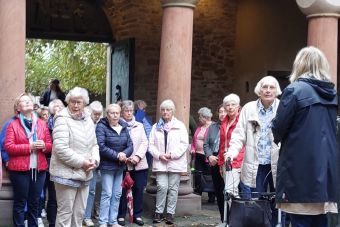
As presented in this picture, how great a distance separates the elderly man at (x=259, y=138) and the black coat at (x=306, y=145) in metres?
1.63

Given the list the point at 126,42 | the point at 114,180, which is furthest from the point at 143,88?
the point at 114,180

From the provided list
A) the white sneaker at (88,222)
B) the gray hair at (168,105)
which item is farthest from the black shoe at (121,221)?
the gray hair at (168,105)

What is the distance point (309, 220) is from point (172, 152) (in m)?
3.81

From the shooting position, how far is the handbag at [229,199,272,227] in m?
4.91

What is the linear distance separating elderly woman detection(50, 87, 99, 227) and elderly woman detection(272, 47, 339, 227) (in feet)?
8.26

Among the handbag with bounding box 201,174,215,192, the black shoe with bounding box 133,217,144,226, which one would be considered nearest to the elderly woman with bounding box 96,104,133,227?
the black shoe with bounding box 133,217,144,226

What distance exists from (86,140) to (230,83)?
31.1 feet

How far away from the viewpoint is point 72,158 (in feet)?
19.9

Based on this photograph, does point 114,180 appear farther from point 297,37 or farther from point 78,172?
point 297,37

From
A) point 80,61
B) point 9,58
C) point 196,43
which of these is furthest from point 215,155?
point 80,61

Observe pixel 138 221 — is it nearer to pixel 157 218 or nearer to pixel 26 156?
pixel 157 218

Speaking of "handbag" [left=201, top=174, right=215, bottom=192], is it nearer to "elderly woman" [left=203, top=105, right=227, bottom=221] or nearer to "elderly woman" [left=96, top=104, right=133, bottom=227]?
"elderly woman" [left=203, top=105, right=227, bottom=221]

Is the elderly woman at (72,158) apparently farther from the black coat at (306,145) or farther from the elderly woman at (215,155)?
the black coat at (306,145)

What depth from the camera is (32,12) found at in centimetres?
1459
